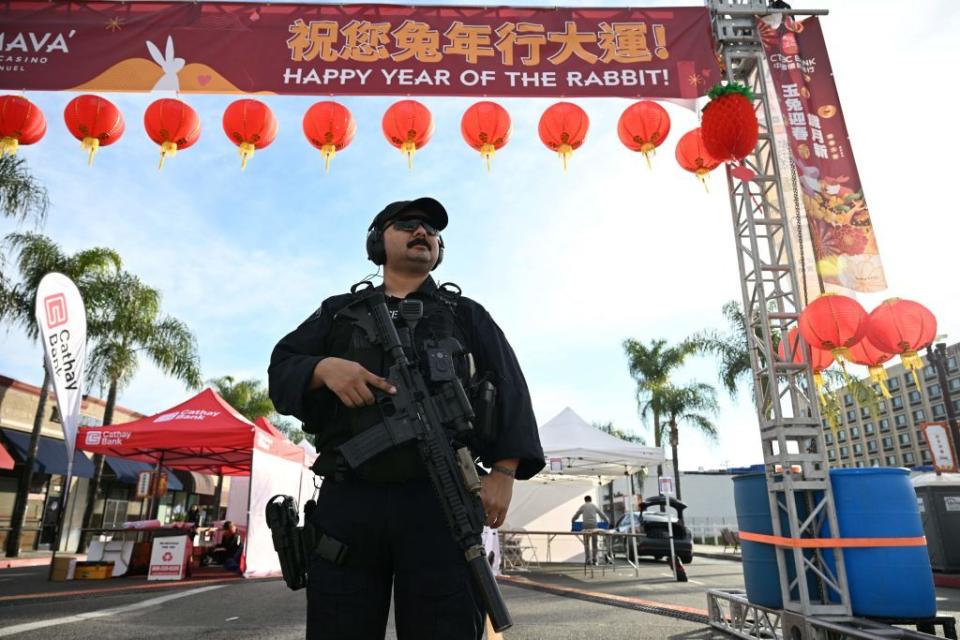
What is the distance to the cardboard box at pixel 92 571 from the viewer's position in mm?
10320

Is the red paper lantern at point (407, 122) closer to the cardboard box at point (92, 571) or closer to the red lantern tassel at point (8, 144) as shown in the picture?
the red lantern tassel at point (8, 144)

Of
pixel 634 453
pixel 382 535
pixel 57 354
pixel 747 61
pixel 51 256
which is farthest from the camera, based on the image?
pixel 51 256

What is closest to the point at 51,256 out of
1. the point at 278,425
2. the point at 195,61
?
the point at 195,61

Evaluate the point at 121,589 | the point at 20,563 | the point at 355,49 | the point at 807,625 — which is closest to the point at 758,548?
the point at 807,625

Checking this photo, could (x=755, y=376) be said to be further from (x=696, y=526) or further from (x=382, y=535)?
(x=696, y=526)

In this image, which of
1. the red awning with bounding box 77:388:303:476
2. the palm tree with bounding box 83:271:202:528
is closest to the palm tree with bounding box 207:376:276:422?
the palm tree with bounding box 83:271:202:528

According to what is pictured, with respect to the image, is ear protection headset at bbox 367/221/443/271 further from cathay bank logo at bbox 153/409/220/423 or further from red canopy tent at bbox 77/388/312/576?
cathay bank logo at bbox 153/409/220/423

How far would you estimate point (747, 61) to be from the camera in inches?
247

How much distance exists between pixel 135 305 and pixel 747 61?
18541 mm

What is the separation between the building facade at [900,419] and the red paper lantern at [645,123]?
86.7 m

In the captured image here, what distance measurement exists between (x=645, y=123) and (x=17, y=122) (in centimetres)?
656

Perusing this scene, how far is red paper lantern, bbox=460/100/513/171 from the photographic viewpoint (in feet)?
20.7

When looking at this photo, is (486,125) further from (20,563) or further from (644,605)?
(20,563)

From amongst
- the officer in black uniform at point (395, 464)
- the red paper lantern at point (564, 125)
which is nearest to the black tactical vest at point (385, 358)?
the officer in black uniform at point (395, 464)
